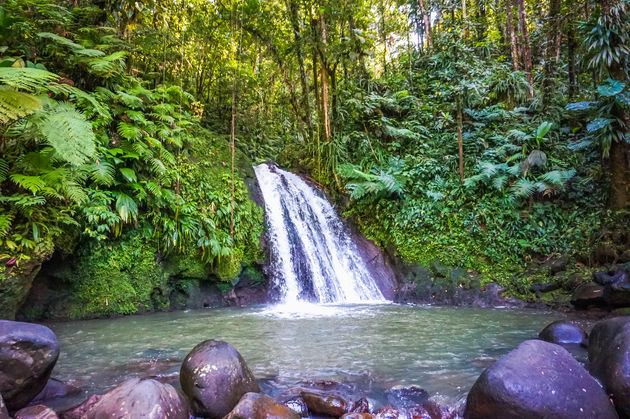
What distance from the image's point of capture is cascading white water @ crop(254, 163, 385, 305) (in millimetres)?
8969

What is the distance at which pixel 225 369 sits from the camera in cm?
306

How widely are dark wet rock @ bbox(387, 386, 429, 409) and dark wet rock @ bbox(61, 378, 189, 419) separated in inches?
68.0

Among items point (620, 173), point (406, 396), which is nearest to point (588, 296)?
point (620, 173)

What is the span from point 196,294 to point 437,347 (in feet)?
18.3

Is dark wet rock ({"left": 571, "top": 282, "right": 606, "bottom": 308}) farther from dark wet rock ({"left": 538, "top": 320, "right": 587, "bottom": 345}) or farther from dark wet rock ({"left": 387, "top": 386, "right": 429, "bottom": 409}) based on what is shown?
dark wet rock ({"left": 387, "top": 386, "right": 429, "bottom": 409})

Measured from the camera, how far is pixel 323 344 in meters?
4.83

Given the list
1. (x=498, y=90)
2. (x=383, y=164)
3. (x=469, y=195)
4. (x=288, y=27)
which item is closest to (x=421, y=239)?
(x=469, y=195)

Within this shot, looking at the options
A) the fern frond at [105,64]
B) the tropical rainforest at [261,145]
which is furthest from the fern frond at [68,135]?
the fern frond at [105,64]

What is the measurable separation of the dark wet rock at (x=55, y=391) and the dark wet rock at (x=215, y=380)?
1096mm

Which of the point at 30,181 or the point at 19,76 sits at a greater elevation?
the point at 19,76

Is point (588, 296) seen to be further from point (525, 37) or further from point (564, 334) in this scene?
point (525, 37)

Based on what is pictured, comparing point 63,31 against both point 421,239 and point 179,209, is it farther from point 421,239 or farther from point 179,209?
point 421,239

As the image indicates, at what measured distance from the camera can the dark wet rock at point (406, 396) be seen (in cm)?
307

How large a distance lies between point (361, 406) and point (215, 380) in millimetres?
1240
